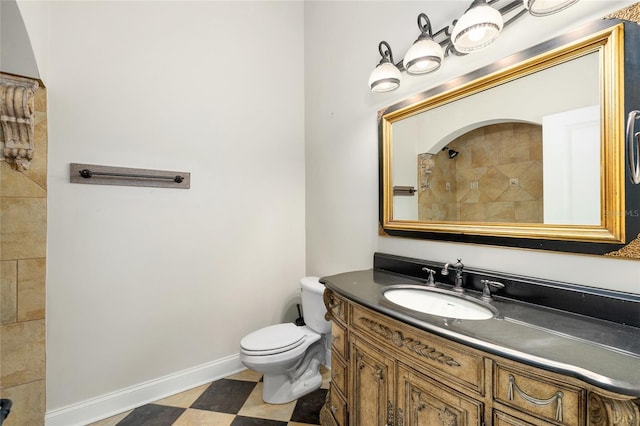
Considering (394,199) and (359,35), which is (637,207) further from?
(359,35)

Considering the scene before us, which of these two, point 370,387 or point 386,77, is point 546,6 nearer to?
point 386,77

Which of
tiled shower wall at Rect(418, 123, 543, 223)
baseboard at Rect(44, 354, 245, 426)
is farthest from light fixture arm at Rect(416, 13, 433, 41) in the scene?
baseboard at Rect(44, 354, 245, 426)

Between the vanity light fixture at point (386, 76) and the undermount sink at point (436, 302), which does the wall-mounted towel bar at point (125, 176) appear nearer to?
the vanity light fixture at point (386, 76)

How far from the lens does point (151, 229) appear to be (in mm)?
1868

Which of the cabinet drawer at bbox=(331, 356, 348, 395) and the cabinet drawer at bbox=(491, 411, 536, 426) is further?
the cabinet drawer at bbox=(331, 356, 348, 395)

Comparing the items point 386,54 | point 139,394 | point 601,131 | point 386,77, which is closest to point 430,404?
point 601,131

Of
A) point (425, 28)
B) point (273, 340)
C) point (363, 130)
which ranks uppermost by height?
point (425, 28)

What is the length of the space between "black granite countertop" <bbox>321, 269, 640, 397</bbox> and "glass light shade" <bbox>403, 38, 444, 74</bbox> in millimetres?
1108

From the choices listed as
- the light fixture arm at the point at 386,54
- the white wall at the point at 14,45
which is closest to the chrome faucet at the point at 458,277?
the light fixture arm at the point at 386,54

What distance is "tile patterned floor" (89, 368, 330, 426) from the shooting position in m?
1.65

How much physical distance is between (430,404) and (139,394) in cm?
186

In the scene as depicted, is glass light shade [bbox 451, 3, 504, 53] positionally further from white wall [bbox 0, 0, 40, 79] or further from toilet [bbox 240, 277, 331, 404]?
white wall [bbox 0, 0, 40, 79]

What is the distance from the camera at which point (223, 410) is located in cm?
175

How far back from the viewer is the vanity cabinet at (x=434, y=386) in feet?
2.08
